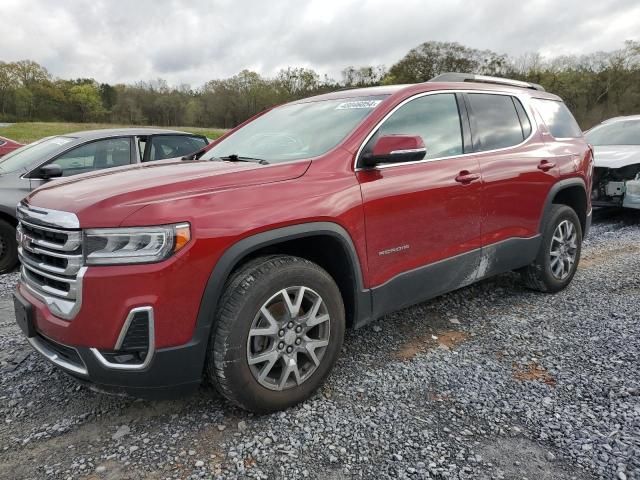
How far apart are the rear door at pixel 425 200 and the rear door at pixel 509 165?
153 mm

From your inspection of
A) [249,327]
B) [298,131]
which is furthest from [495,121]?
[249,327]

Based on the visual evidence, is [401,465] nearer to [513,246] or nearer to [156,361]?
[156,361]

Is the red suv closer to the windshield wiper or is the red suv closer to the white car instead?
the windshield wiper

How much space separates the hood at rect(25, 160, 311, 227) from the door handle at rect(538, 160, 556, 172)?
7.77ft

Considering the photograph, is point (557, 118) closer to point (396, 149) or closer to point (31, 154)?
point (396, 149)

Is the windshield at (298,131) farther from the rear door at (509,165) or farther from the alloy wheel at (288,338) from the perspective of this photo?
the rear door at (509,165)

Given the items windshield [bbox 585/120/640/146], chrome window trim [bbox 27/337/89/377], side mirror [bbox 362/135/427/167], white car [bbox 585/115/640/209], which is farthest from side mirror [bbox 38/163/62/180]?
windshield [bbox 585/120/640/146]

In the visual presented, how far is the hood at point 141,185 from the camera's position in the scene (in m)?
2.14

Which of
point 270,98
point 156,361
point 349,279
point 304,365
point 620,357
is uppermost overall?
point 270,98

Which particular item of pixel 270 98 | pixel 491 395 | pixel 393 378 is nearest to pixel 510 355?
pixel 491 395

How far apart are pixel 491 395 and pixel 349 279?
3.43 feet

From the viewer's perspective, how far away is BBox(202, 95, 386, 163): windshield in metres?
2.98

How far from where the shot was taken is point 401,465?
2152mm

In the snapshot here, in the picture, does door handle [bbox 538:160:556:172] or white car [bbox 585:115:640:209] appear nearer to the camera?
door handle [bbox 538:160:556:172]
